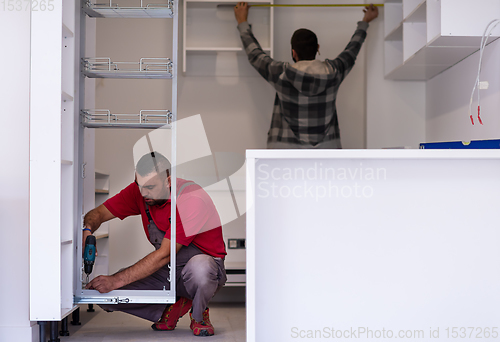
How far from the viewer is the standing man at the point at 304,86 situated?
9.92 ft

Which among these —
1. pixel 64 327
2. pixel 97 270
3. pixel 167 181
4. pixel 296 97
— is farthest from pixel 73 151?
pixel 296 97

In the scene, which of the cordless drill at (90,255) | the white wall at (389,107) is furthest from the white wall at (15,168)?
the white wall at (389,107)

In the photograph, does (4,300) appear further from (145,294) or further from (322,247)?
(322,247)

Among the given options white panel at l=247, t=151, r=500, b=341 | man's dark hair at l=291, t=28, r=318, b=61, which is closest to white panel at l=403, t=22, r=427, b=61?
man's dark hair at l=291, t=28, r=318, b=61

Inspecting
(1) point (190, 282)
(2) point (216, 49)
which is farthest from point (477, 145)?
(2) point (216, 49)

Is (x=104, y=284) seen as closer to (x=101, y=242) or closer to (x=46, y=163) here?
(x=46, y=163)

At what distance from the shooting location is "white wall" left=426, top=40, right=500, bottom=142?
246cm

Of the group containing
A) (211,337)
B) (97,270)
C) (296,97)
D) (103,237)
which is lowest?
(211,337)

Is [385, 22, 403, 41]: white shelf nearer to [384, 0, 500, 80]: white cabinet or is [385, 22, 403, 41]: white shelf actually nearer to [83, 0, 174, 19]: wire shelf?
[384, 0, 500, 80]: white cabinet

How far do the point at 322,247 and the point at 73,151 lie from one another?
44.3 inches

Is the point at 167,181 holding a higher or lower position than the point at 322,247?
higher

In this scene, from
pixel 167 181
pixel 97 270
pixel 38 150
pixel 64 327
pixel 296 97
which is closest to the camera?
pixel 38 150

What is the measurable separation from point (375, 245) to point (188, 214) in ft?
3.02

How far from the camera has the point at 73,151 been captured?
210 cm
